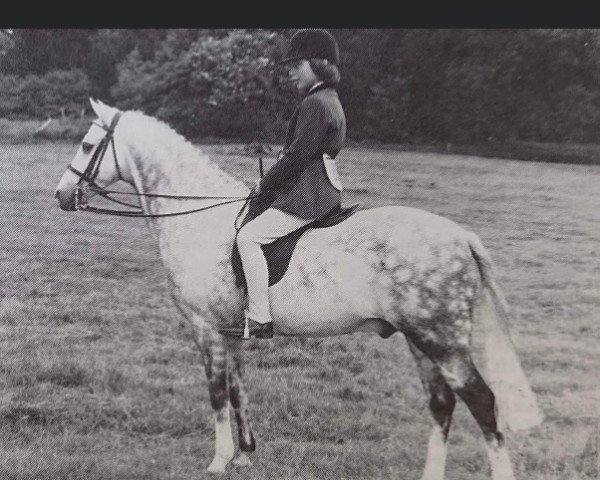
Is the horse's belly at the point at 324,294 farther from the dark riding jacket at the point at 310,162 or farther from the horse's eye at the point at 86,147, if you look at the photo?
the horse's eye at the point at 86,147

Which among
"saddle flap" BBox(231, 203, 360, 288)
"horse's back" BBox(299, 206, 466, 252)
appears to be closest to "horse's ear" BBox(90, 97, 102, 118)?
"saddle flap" BBox(231, 203, 360, 288)

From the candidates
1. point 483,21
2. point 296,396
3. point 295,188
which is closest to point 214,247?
point 295,188

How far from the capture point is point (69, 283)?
4.00 metres

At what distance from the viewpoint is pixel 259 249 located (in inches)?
129

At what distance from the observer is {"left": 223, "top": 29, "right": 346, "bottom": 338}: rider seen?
10.6 feet

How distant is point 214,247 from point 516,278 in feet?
5.28

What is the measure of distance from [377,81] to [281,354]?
1.60m

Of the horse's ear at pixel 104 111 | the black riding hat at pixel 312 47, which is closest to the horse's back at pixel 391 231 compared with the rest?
the black riding hat at pixel 312 47

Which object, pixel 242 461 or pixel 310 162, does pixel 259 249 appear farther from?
pixel 242 461

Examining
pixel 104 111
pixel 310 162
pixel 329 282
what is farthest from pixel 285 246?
pixel 104 111

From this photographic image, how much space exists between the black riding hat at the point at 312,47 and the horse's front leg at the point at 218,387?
55.1 inches

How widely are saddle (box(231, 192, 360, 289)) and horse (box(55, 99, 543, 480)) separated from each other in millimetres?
29

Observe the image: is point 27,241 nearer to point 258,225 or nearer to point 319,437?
point 258,225

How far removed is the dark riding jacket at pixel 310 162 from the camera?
323 centimetres
